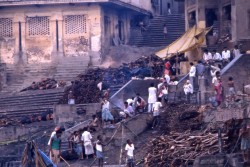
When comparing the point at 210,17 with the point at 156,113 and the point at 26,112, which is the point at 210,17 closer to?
the point at 26,112

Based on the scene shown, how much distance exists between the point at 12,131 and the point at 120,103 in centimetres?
415

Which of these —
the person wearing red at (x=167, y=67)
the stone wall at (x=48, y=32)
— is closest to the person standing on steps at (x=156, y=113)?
the person wearing red at (x=167, y=67)

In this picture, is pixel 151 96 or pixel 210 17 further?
pixel 210 17

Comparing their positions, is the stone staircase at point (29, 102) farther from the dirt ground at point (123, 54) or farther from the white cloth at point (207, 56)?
the white cloth at point (207, 56)

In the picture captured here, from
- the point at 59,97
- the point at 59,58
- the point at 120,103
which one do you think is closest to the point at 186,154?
the point at 120,103

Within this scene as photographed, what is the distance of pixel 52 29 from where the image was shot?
48625 mm

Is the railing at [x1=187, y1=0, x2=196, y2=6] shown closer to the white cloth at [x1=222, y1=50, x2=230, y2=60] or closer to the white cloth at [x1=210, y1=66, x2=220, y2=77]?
the white cloth at [x1=222, y1=50, x2=230, y2=60]

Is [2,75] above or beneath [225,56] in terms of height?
beneath

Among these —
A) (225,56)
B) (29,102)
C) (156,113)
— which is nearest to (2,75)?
→ (29,102)

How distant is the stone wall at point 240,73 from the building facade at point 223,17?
A: 4.15m

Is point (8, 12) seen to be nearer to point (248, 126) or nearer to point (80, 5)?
point (80, 5)

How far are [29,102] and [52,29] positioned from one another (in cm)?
752

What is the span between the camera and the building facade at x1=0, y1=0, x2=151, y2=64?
4806 centimetres

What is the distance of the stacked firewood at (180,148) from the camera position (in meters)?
28.1
